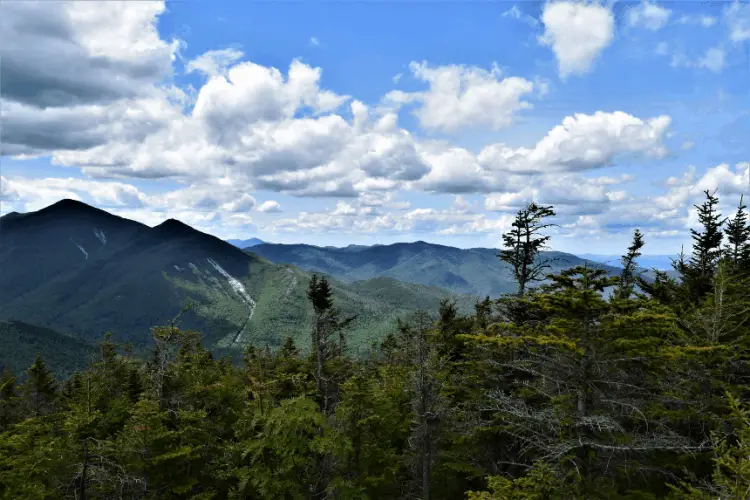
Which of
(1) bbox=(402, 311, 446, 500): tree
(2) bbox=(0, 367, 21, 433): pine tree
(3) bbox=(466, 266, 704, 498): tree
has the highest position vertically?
(3) bbox=(466, 266, 704, 498): tree

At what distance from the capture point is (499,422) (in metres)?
22.9

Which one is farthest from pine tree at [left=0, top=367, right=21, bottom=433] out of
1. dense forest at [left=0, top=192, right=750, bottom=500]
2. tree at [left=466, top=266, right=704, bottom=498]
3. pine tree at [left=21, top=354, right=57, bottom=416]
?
tree at [left=466, top=266, right=704, bottom=498]

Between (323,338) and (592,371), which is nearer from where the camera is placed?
(592,371)

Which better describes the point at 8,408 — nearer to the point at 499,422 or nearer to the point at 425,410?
the point at 425,410

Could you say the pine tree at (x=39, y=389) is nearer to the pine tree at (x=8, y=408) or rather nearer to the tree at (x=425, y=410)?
the pine tree at (x=8, y=408)

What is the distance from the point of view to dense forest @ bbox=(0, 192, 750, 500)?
43.4 feet

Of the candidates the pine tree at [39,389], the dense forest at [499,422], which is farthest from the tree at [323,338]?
the pine tree at [39,389]

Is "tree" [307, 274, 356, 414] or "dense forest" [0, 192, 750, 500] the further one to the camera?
"tree" [307, 274, 356, 414]

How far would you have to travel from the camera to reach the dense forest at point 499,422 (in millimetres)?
13234

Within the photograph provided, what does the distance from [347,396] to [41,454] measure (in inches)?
515

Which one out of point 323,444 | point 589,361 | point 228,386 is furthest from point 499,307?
point 228,386

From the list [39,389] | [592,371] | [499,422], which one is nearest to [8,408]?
[39,389]

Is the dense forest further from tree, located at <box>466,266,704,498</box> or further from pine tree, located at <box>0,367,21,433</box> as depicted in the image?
pine tree, located at <box>0,367,21,433</box>

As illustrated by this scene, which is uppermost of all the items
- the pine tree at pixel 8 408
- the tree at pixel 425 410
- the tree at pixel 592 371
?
the tree at pixel 592 371
